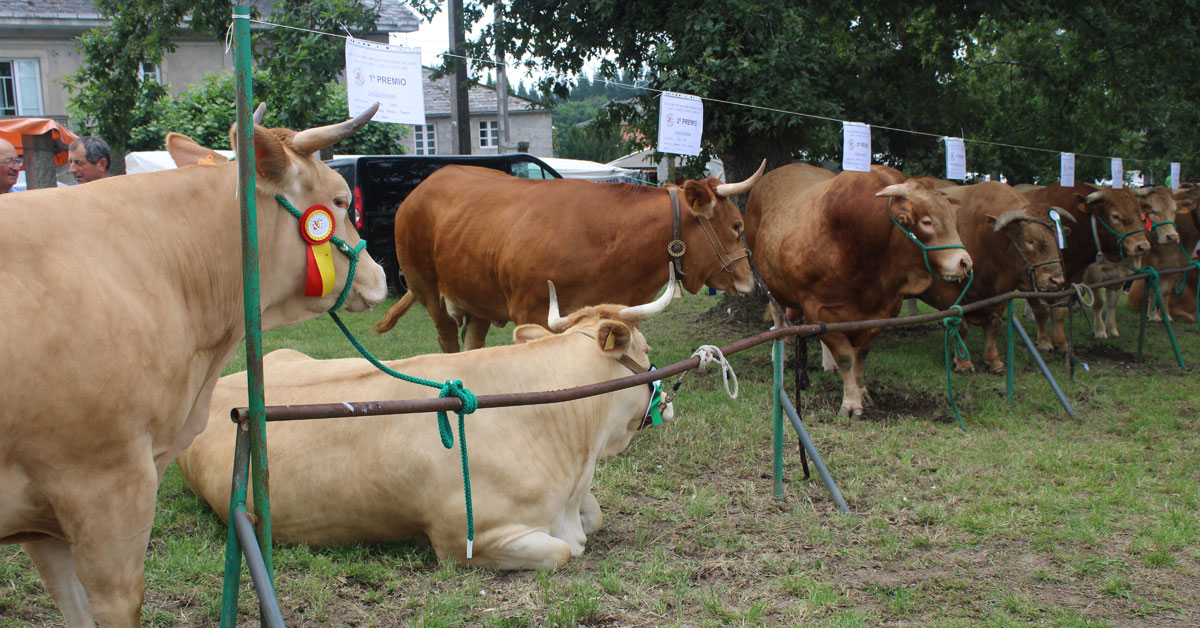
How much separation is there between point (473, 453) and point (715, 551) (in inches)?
45.2

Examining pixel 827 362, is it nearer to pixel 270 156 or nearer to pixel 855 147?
pixel 855 147

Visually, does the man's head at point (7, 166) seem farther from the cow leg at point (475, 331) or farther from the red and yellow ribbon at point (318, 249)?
the red and yellow ribbon at point (318, 249)

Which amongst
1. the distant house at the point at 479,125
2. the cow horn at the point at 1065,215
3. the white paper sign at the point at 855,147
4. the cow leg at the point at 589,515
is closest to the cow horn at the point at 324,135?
the cow leg at the point at 589,515

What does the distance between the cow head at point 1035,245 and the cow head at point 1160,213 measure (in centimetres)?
216

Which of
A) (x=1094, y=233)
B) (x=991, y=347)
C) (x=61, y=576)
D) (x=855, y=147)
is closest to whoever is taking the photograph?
(x=61, y=576)

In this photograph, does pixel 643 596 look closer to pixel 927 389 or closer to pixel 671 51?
pixel 927 389

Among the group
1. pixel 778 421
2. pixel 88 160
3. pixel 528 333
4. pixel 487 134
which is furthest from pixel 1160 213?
pixel 487 134

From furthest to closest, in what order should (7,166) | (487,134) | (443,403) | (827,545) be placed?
(487,134)
(7,166)
(827,545)
(443,403)

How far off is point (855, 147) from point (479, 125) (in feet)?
90.6

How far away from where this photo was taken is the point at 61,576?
257 centimetres

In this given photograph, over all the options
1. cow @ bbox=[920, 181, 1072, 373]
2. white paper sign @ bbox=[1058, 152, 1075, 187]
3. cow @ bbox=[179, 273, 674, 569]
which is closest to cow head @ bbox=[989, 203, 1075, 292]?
cow @ bbox=[920, 181, 1072, 373]

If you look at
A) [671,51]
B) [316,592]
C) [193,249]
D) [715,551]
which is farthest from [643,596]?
[671,51]

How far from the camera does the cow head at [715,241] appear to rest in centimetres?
584

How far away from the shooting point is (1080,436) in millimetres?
5957
